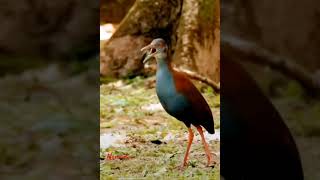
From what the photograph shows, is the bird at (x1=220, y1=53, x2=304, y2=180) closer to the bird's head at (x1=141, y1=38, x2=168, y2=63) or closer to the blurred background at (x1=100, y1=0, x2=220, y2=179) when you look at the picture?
the blurred background at (x1=100, y1=0, x2=220, y2=179)

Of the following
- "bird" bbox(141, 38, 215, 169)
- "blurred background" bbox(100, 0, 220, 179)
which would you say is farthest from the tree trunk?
"bird" bbox(141, 38, 215, 169)

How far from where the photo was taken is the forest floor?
3223 mm

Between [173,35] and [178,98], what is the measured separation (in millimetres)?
380

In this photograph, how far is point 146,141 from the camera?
10.8ft

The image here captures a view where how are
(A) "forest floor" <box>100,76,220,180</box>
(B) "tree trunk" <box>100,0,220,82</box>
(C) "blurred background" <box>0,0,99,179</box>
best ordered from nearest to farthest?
1. (C) "blurred background" <box>0,0,99,179</box>
2. (A) "forest floor" <box>100,76,220,180</box>
3. (B) "tree trunk" <box>100,0,220,82</box>

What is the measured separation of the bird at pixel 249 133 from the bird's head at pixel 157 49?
12.8 inches

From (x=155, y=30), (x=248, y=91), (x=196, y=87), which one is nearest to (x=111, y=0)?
(x=155, y=30)

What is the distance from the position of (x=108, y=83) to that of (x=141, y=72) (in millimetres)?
211

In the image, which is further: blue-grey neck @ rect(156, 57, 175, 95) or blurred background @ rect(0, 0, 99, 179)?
blue-grey neck @ rect(156, 57, 175, 95)

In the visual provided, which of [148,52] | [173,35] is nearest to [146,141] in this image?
[148,52]

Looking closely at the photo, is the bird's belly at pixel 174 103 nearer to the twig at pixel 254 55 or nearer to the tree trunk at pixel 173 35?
the tree trunk at pixel 173 35

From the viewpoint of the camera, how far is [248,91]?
124 inches

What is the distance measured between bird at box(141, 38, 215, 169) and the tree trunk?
0.10 m

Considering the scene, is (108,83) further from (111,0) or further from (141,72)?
(111,0)
